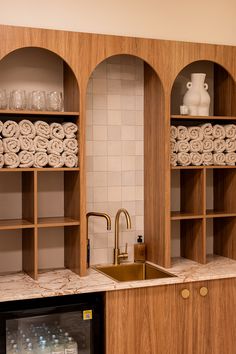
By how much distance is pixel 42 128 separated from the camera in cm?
286

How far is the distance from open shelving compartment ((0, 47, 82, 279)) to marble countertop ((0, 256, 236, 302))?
0.08 metres

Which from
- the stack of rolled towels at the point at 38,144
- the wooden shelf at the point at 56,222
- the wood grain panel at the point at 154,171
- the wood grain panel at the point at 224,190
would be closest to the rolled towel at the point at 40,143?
the stack of rolled towels at the point at 38,144

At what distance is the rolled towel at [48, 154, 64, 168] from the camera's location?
9.43 feet

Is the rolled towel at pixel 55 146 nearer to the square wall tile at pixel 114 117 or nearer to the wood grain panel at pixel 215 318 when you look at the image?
the square wall tile at pixel 114 117

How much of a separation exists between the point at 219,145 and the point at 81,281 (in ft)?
4.06

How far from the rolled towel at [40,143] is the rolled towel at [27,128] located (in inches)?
1.2

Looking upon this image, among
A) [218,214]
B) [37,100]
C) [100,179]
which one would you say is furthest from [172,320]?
[37,100]

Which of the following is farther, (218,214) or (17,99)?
(218,214)

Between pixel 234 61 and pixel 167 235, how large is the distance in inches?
46.9

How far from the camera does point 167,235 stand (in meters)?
3.13

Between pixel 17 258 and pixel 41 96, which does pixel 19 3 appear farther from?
pixel 17 258

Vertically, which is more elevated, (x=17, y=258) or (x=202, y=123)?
(x=202, y=123)

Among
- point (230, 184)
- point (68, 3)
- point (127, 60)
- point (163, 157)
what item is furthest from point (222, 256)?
point (68, 3)

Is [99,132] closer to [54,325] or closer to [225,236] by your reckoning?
[225,236]
